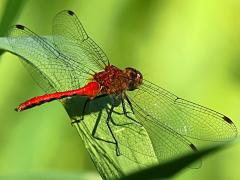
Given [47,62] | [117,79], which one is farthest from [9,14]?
[117,79]

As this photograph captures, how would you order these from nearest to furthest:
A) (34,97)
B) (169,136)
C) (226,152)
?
1. (169,136)
2. (34,97)
3. (226,152)

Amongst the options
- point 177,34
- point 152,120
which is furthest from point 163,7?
point 152,120

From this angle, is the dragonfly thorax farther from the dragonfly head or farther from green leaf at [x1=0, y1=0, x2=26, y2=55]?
green leaf at [x1=0, y1=0, x2=26, y2=55]

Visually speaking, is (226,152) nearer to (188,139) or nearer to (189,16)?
(188,139)

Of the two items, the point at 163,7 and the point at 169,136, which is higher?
the point at 163,7

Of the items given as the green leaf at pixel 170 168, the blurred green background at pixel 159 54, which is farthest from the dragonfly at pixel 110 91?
the green leaf at pixel 170 168

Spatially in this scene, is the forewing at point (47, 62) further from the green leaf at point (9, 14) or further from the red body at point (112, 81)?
the green leaf at point (9, 14)
